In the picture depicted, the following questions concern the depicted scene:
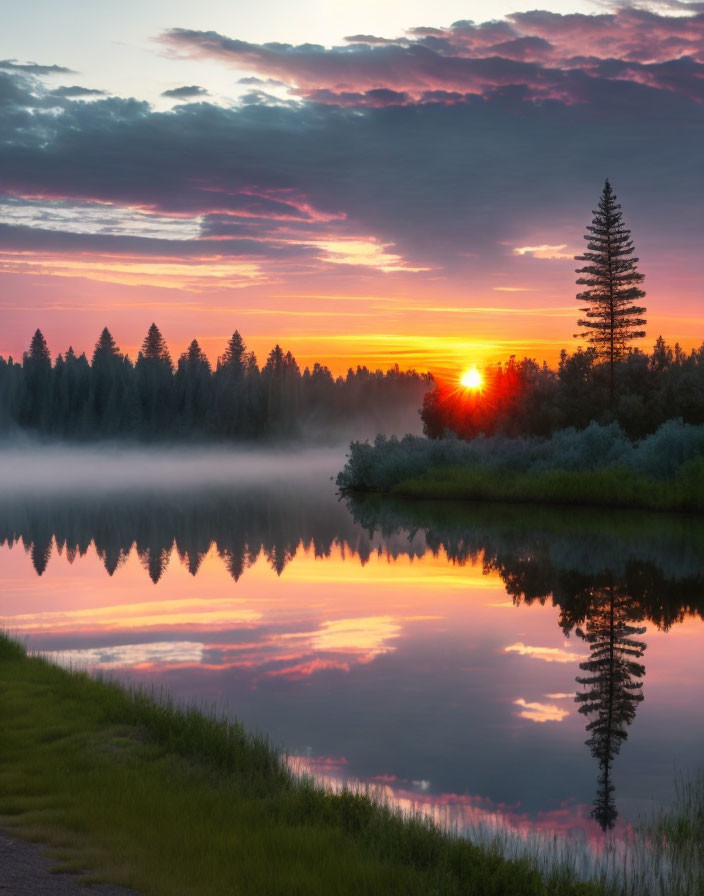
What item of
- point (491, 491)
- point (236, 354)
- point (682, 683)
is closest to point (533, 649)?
point (682, 683)

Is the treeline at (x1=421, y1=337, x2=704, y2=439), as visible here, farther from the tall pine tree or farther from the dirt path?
the dirt path

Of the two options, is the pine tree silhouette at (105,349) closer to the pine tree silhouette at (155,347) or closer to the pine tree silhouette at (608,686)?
the pine tree silhouette at (155,347)

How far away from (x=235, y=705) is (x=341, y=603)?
9.58 meters

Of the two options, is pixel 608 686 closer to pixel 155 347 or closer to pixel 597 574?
pixel 597 574

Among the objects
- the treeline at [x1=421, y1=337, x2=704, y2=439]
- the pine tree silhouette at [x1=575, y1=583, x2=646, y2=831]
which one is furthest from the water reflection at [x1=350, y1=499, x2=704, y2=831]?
the treeline at [x1=421, y1=337, x2=704, y2=439]

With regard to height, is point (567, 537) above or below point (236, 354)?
below

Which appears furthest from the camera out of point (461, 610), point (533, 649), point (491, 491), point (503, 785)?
point (491, 491)

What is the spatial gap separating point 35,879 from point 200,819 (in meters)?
1.75

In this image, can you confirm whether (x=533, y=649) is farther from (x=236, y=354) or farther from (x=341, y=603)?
(x=236, y=354)

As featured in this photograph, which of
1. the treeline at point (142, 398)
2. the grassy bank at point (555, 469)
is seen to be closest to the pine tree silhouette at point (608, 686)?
the grassy bank at point (555, 469)

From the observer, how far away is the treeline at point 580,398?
66188mm

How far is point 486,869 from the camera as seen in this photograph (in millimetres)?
7711

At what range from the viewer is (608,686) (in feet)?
51.9

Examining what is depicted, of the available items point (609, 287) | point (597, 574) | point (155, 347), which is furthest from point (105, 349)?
point (597, 574)
